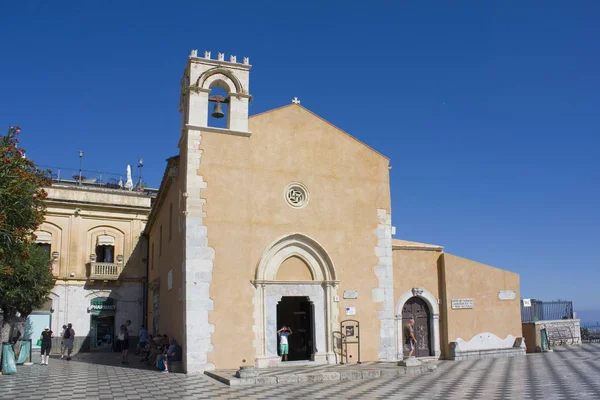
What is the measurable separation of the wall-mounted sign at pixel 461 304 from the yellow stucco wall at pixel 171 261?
10.5 meters

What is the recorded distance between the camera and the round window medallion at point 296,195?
19.4 metres

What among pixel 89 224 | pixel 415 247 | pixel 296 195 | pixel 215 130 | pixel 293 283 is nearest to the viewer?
pixel 215 130

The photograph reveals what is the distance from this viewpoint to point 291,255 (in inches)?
755

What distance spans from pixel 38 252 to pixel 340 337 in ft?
47.4

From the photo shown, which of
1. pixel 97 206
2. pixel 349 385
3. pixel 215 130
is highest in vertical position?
pixel 97 206

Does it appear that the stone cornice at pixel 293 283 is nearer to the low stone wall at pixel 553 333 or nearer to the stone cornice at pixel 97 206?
the low stone wall at pixel 553 333

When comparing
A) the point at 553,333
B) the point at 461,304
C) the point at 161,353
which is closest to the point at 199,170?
the point at 161,353

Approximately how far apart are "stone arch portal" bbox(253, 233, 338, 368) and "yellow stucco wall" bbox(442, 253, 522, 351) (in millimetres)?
5375

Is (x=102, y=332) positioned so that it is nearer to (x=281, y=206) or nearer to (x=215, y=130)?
(x=281, y=206)

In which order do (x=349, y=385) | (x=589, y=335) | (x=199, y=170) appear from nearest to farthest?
(x=349, y=385)
(x=199, y=170)
(x=589, y=335)

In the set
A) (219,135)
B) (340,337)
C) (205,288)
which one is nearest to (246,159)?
(219,135)

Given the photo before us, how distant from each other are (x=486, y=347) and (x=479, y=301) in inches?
72.1

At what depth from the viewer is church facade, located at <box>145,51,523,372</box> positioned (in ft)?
58.1

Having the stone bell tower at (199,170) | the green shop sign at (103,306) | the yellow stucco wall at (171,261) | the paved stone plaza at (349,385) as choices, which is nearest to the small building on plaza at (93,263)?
the green shop sign at (103,306)
